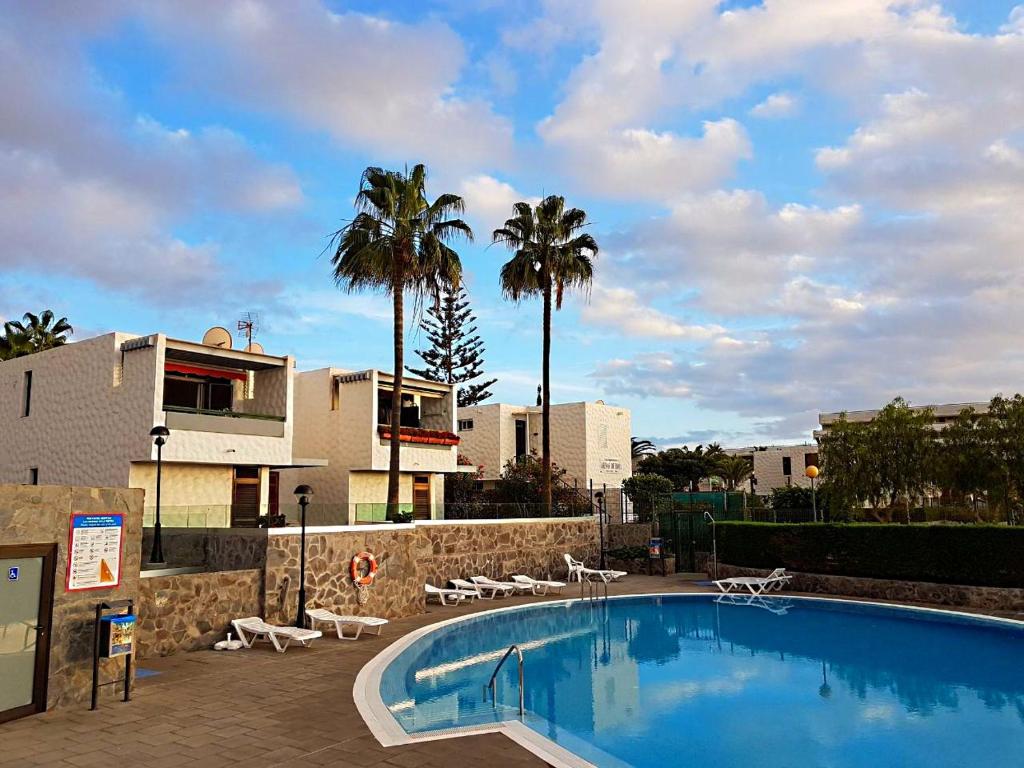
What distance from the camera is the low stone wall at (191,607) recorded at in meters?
12.6

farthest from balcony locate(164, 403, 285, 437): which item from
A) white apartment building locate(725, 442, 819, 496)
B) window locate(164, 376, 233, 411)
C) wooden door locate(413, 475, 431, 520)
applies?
white apartment building locate(725, 442, 819, 496)

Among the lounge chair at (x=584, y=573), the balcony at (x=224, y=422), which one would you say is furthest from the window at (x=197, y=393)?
the lounge chair at (x=584, y=573)

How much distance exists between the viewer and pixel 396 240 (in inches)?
899

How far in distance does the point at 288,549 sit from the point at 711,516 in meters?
16.3

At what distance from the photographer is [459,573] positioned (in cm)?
2241

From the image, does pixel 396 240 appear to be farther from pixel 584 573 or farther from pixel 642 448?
pixel 642 448

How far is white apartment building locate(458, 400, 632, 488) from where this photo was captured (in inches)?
1845

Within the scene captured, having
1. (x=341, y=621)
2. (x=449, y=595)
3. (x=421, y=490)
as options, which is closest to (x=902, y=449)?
(x=421, y=490)

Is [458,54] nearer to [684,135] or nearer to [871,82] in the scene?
[684,135]

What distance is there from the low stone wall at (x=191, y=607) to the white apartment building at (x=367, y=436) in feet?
49.1

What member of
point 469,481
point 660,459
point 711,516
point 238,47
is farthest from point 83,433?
point 660,459

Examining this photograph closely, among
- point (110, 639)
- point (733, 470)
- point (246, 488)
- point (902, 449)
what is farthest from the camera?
point (733, 470)

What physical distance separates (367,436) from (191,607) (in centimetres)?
1735

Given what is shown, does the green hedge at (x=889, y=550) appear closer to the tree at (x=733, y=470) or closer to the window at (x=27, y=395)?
the window at (x=27, y=395)
